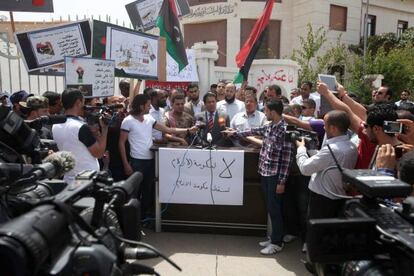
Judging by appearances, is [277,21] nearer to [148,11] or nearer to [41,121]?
[148,11]

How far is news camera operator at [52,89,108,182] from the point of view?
3.19 meters

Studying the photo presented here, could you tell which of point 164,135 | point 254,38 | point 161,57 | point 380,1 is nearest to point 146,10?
point 161,57

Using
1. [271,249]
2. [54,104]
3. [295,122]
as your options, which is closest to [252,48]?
[295,122]

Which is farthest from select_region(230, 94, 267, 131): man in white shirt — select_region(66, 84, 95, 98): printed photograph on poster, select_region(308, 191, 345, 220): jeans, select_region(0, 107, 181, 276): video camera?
select_region(0, 107, 181, 276): video camera

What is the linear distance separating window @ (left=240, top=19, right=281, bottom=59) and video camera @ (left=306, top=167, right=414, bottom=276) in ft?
72.9

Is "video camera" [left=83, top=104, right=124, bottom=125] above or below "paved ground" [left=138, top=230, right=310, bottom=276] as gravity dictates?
above

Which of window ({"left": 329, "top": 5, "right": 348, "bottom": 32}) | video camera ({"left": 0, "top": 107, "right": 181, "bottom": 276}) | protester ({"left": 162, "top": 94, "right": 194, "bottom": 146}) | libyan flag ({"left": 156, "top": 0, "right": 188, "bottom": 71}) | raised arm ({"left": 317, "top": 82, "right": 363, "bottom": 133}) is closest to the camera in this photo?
video camera ({"left": 0, "top": 107, "right": 181, "bottom": 276})

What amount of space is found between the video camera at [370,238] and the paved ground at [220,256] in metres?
2.39

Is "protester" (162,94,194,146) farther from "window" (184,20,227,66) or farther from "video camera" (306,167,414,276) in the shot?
"window" (184,20,227,66)

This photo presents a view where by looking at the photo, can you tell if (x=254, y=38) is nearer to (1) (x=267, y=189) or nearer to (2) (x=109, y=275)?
(1) (x=267, y=189)

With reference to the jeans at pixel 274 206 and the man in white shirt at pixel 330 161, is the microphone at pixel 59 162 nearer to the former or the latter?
the man in white shirt at pixel 330 161

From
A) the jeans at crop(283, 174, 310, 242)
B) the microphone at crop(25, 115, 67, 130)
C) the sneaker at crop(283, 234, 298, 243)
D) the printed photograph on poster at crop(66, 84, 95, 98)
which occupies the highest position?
the printed photograph on poster at crop(66, 84, 95, 98)

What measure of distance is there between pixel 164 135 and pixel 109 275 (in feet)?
12.8

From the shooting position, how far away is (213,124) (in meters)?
5.17
